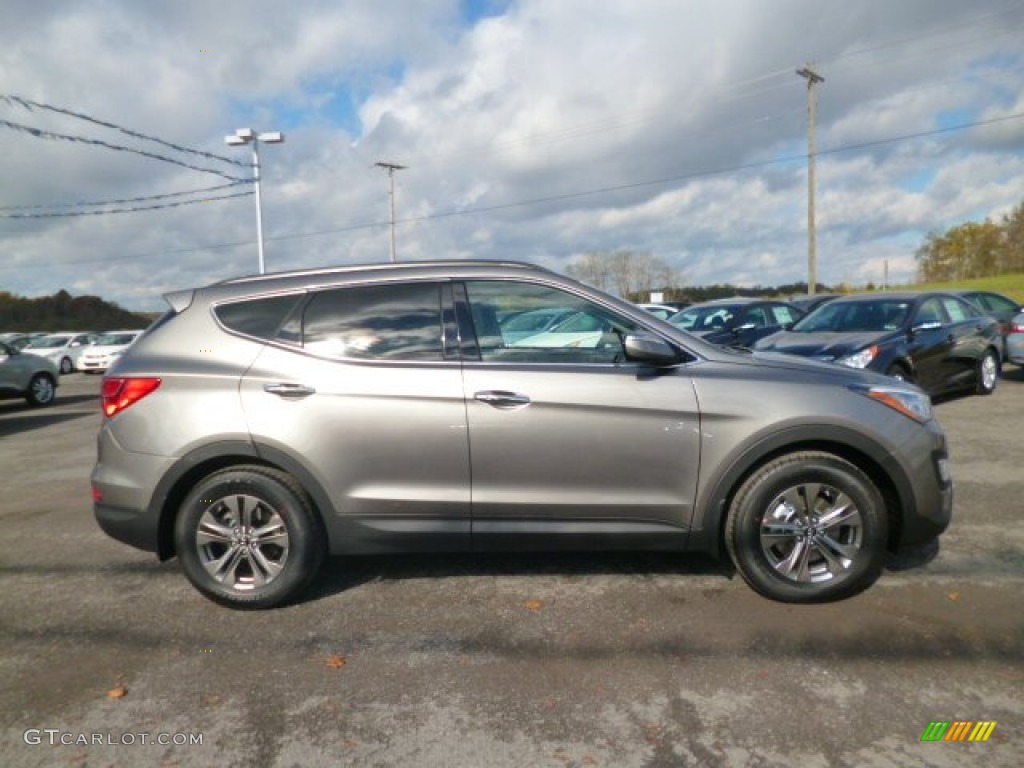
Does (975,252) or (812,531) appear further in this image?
(975,252)

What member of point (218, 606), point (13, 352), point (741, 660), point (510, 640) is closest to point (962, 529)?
point (741, 660)

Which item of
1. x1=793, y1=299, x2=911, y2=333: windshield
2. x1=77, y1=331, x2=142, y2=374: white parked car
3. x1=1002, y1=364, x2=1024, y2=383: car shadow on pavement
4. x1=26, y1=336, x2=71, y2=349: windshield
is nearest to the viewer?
→ x1=793, y1=299, x2=911, y2=333: windshield

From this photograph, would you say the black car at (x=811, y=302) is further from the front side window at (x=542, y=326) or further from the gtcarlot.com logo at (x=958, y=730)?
the gtcarlot.com logo at (x=958, y=730)

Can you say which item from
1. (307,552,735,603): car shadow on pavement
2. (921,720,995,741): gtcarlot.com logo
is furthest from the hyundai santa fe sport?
(921,720,995,741): gtcarlot.com logo

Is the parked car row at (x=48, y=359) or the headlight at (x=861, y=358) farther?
the parked car row at (x=48, y=359)

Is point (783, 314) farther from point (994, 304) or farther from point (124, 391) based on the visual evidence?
point (124, 391)

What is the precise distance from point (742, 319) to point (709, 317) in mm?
659

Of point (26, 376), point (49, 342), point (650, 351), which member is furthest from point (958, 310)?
point (49, 342)

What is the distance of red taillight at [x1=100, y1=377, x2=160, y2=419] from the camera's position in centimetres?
373

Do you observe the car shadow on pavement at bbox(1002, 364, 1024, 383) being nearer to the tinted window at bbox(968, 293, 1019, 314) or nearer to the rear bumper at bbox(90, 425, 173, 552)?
the tinted window at bbox(968, 293, 1019, 314)

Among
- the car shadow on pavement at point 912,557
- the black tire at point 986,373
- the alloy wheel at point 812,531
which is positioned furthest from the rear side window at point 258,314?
the black tire at point 986,373

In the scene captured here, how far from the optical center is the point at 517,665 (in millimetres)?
3197

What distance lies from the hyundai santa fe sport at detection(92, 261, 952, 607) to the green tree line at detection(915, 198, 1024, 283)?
68.7 m

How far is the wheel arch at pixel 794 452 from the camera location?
11.8 ft
